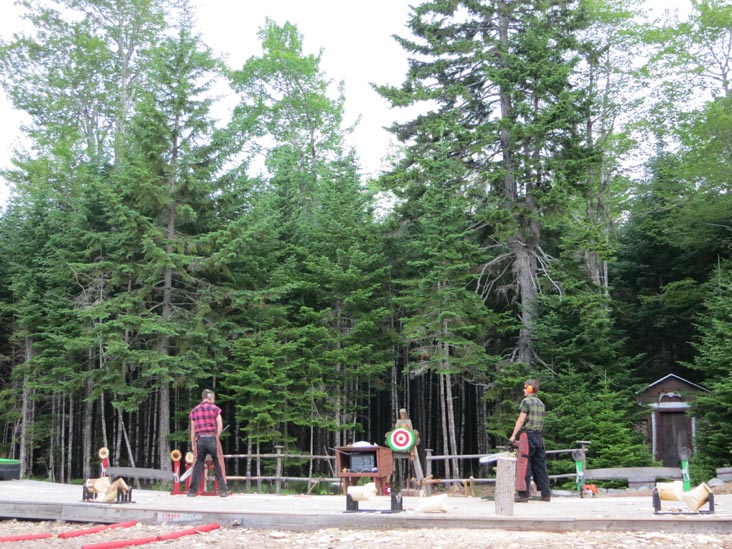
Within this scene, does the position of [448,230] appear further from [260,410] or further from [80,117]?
[80,117]

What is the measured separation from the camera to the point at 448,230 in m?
21.6

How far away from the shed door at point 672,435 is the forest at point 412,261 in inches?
60.7

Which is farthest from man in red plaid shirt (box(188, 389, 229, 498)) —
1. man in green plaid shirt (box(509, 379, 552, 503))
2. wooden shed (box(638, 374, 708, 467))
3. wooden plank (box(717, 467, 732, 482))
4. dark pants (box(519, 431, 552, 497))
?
wooden shed (box(638, 374, 708, 467))

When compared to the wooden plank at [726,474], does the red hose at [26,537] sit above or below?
above

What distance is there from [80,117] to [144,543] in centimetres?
2679

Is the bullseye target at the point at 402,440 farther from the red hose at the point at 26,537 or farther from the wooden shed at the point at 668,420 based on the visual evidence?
the wooden shed at the point at 668,420

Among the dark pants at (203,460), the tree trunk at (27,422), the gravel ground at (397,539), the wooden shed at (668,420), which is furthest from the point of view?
the tree trunk at (27,422)

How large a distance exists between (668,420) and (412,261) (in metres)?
8.98

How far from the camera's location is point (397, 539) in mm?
7445

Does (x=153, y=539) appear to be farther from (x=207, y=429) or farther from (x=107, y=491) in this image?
(x=207, y=429)

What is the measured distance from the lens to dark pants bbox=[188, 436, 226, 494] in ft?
38.8

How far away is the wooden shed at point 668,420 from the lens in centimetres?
2245

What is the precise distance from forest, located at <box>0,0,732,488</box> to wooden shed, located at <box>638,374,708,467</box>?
69cm

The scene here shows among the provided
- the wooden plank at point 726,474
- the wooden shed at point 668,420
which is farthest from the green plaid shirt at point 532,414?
the wooden shed at point 668,420
